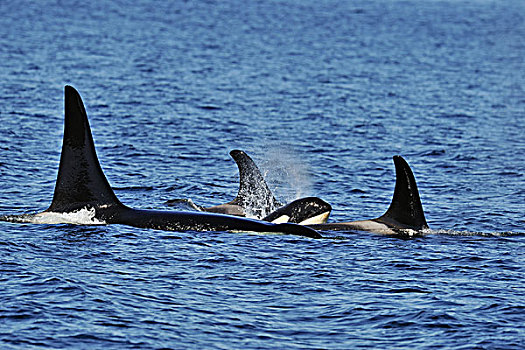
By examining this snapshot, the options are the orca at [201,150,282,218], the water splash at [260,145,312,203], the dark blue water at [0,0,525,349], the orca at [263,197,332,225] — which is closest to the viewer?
the dark blue water at [0,0,525,349]

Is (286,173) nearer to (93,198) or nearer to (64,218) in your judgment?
(93,198)

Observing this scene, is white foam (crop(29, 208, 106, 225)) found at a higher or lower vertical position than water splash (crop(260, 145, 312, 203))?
lower

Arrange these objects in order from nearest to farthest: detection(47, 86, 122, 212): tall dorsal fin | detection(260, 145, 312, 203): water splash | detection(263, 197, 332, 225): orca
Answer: detection(47, 86, 122, 212): tall dorsal fin, detection(263, 197, 332, 225): orca, detection(260, 145, 312, 203): water splash

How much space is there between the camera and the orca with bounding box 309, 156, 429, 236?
66.3ft

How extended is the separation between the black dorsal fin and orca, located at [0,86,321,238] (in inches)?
94.4

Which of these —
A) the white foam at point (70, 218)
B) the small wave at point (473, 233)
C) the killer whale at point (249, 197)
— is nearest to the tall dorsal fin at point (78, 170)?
the white foam at point (70, 218)

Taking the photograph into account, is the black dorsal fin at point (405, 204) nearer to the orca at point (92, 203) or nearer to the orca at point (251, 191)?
the orca at point (92, 203)

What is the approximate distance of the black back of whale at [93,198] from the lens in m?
18.1

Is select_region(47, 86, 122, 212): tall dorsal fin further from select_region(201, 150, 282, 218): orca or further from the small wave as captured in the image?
the small wave

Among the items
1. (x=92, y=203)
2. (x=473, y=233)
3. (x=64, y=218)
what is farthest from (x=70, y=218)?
(x=473, y=233)

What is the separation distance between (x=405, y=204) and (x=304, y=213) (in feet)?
7.47

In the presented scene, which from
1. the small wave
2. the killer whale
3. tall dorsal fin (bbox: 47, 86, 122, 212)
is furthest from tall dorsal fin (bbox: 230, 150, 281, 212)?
tall dorsal fin (bbox: 47, 86, 122, 212)

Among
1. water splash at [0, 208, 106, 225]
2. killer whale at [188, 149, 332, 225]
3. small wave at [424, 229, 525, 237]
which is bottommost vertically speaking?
small wave at [424, 229, 525, 237]

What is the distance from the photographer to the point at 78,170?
18375mm
